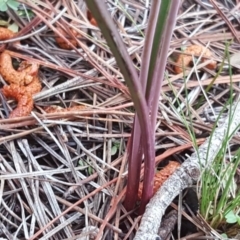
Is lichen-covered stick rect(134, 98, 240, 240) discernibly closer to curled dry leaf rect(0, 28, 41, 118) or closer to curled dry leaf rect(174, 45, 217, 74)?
curled dry leaf rect(174, 45, 217, 74)

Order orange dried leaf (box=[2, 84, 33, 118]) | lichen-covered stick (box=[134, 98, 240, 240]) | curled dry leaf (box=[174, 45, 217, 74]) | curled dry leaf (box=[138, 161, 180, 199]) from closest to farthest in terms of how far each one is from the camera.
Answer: lichen-covered stick (box=[134, 98, 240, 240])
curled dry leaf (box=[138, 161, 180, 199])
orange dried leaf (box=[2, 84, 33, 118])
curled dry leaf (box=[174, 45, 217, 74])

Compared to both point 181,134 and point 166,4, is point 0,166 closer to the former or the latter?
point 181,134

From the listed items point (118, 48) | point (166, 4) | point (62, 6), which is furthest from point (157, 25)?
point (62, 6)

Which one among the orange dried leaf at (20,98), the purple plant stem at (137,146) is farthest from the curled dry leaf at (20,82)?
the purple plant stem at (137,146)

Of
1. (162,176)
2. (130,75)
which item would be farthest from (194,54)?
(130,75)

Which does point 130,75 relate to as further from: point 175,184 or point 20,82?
point 20,82

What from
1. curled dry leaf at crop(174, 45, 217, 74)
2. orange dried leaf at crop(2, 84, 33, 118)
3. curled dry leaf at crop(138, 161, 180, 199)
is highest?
orange dried leaf at crop(2, 84, 33, 118)

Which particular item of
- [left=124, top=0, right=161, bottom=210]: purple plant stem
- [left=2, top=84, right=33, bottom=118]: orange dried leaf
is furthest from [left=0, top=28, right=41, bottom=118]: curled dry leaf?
[left=124, top=0, right=161, bottom=210]: purple plant stem

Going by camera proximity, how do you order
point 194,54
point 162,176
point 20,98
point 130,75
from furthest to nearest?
point 194,54
point 20,98
point 162,176
point 130,75
